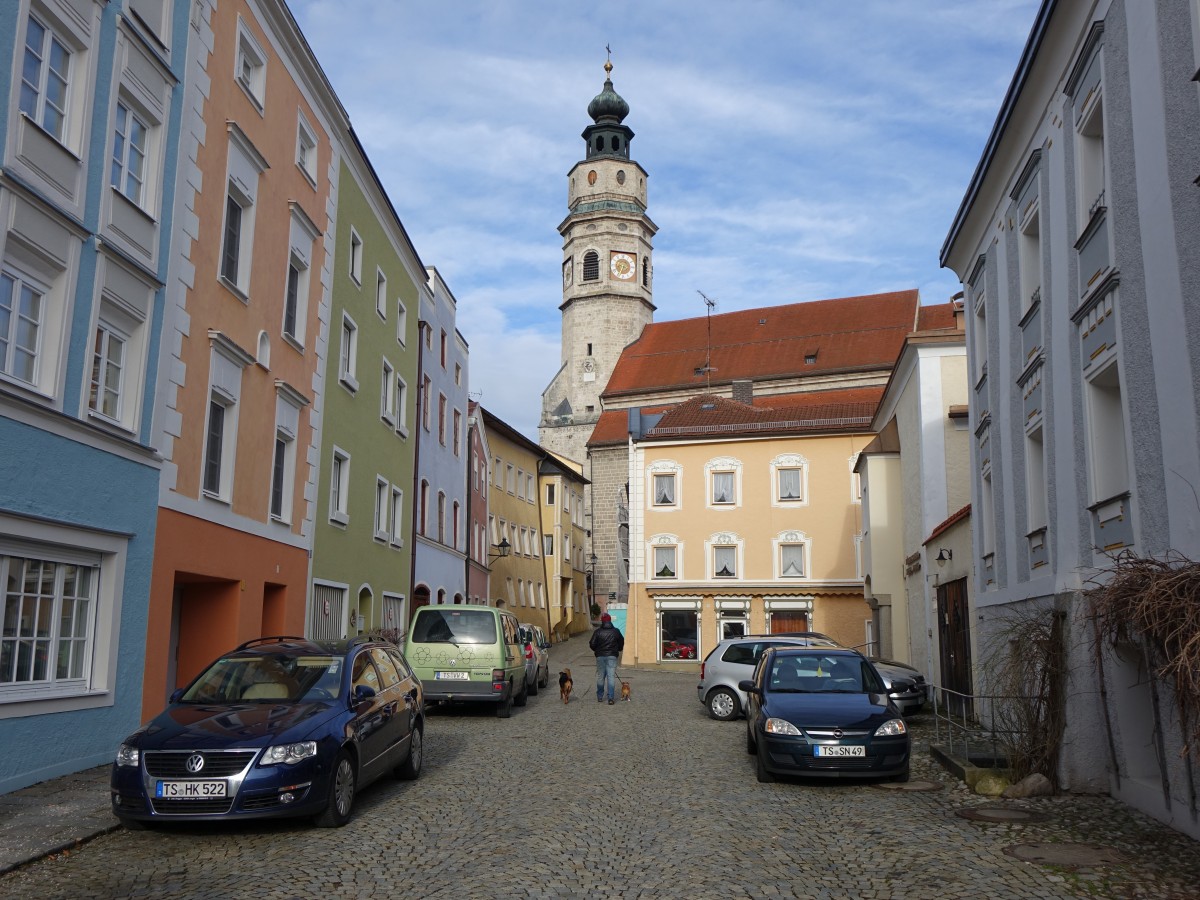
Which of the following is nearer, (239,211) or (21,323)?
(21,323)

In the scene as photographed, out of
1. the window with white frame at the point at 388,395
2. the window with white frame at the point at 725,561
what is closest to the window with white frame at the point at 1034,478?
the window with white frame at the point at 388,395

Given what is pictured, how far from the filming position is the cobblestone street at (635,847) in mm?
7098

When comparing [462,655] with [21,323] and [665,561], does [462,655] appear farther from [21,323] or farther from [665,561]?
[665,561]

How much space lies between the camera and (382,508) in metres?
25.8

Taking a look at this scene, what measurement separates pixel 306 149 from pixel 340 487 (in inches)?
263

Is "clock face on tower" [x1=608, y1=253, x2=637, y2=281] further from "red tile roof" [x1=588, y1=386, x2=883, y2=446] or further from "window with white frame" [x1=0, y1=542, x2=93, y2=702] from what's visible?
"window with white frame" [x1=0, y1=542, x2=93, y2=702]

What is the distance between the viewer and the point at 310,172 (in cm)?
2059

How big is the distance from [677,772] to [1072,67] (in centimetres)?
894

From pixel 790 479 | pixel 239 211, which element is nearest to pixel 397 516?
pixel 239 211

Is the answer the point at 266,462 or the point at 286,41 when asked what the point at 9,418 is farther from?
the point at 286,41

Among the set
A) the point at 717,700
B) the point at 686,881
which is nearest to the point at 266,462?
the point at 717,700

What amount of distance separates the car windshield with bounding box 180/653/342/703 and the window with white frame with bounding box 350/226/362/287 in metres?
14.3

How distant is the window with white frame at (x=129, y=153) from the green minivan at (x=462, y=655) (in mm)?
8194

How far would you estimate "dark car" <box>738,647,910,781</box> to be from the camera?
11.4m
